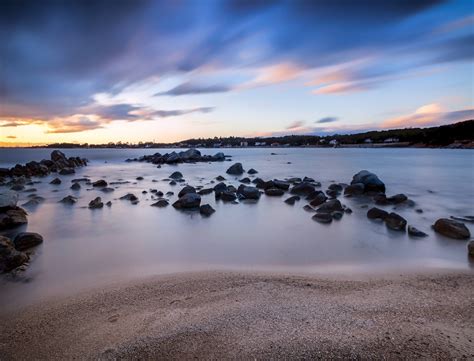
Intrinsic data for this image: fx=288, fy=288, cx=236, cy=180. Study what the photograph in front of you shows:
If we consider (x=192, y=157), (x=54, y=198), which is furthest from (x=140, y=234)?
(x=192, y=157)

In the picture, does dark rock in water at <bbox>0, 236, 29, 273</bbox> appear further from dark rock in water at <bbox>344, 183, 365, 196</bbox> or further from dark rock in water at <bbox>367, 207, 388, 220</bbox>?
dark rock in water at <bbox>344, 183, 365, 196</bbox>

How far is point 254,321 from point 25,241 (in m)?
6.28

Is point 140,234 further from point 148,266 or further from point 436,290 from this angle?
point 436,290

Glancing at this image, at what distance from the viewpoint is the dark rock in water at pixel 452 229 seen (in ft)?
23.5

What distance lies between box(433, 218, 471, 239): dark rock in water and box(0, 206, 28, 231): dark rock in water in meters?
12.3

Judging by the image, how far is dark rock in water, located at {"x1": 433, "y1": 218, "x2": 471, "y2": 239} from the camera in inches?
282

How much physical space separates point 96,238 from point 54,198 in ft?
26.8

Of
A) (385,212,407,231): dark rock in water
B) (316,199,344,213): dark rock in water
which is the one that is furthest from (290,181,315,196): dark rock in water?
(385,212,407,231): dark rock in water

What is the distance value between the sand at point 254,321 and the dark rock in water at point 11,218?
19.0 feet

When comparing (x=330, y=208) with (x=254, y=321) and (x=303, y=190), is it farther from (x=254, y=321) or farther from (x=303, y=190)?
(x=254, y=321)

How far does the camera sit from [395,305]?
12.8 feet

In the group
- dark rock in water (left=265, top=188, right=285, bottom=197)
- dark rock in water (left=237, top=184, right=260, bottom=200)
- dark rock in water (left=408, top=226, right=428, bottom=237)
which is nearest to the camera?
dark rock in water (left=408, top=226, right=428, bottom=237)

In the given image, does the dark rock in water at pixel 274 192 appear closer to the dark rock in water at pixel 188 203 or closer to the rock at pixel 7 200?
the dark rock in water at pixel 188 203

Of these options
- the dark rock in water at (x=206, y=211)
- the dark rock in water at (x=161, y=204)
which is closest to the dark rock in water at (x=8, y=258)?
the dark rock in water at (x=206, y=211)
